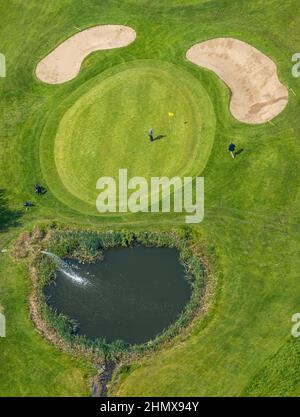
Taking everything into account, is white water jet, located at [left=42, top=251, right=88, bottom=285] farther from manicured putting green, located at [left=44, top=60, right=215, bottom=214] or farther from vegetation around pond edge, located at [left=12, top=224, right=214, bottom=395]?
manicured putting green, located at [left=44, top=60, right=215, bottom=214]

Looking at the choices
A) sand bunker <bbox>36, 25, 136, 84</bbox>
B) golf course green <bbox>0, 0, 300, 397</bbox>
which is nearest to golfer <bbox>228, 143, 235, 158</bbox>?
golf course green <bbox>0, 0, 300, 397</bbox>

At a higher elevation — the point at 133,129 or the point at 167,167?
the point at 133,129

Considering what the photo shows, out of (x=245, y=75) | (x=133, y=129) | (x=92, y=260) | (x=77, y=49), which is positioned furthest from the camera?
(x=77, y=49)

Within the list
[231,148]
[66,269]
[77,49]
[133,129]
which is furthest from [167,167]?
[77,49]

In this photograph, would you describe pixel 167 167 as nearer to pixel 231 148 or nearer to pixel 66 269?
pixel 231 148

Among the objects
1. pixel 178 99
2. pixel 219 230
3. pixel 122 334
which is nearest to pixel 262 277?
pixel 219 230

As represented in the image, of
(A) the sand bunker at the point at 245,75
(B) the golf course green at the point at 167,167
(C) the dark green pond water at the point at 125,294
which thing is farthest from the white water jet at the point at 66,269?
(A) the sand bunker at the point at 245,75

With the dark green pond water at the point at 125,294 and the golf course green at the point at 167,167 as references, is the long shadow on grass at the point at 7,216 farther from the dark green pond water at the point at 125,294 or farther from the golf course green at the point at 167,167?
the dark green pond water at the point at 125,294
